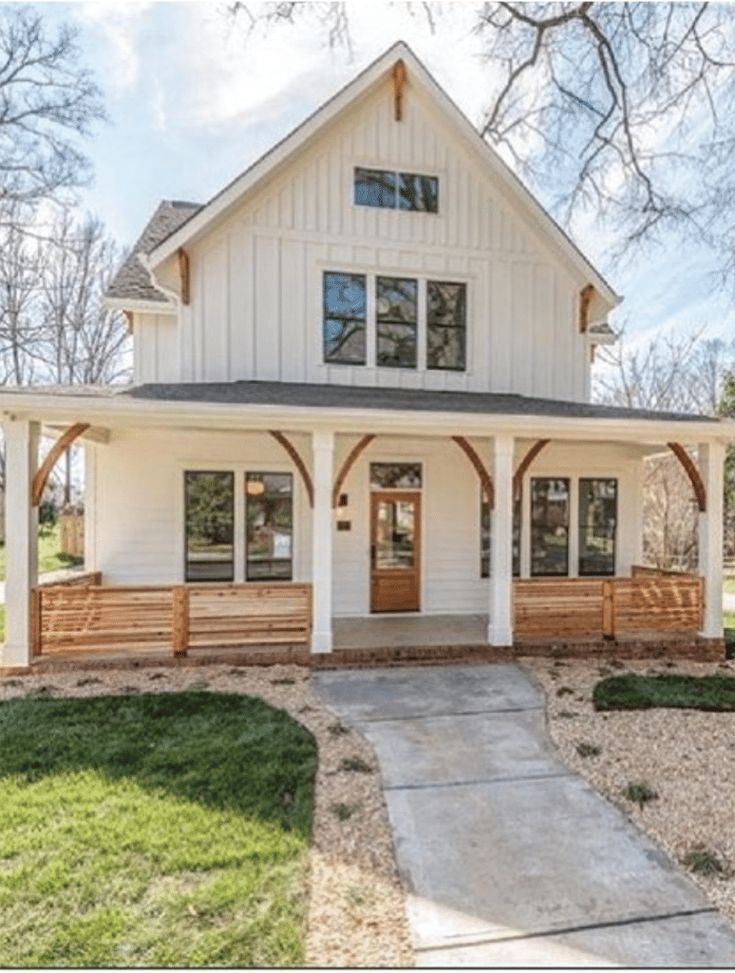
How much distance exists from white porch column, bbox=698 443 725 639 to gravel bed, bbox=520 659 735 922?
2.58 meters

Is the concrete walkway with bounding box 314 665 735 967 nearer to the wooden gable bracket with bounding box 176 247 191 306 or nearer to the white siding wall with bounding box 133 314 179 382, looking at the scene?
the wooden gable bracket with bounding box 176 247 191 306

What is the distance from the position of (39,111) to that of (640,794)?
2245cm

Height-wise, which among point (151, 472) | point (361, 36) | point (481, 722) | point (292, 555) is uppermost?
point (361, 36)

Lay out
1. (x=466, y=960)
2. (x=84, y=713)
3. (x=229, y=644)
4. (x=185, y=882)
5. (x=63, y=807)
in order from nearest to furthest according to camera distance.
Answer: (x=466, y=960) → (x=185, y=882) → (x=63, y=807) → (x=84, y=713) → (x=229, y=644)

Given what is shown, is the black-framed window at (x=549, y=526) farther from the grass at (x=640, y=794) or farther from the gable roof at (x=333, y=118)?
the grass at (x=640, y=794)

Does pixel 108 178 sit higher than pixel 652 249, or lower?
higher

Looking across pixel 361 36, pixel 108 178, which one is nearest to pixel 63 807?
pixel 361 36

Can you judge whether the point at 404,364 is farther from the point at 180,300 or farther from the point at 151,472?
the point at 151,472

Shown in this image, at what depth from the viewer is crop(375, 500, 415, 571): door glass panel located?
1081cm

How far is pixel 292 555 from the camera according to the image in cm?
1053

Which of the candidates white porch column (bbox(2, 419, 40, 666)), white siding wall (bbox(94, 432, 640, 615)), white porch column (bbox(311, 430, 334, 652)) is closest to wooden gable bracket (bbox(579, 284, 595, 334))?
white siding wall (bbox(94, 432, 640, 615))

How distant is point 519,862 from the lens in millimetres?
3965

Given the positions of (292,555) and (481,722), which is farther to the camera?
(292,555)

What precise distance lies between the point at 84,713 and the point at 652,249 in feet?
39.0
